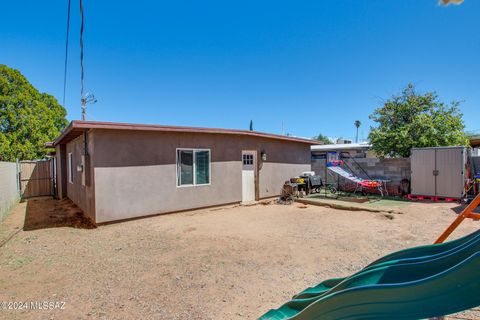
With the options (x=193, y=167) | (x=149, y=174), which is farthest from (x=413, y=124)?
(x=149, y=174)

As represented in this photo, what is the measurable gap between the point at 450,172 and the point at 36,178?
18.0 meters

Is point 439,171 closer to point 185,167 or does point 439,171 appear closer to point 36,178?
point 185,167

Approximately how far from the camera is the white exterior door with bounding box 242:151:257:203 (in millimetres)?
10000

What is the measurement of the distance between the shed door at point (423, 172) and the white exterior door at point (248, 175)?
629cm

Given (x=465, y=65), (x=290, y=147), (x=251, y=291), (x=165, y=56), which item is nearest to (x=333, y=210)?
(x=290, y=147)

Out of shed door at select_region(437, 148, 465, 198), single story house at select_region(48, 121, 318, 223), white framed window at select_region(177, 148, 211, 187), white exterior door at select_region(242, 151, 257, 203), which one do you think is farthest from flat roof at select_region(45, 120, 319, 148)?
shed door at select_region(437, 148, 465, 198)

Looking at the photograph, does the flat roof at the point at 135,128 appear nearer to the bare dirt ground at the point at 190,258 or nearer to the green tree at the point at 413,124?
the bare dirt ground at the point at 190,258

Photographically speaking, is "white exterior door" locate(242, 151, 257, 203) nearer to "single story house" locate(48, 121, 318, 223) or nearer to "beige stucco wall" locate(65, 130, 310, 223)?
"single story house" locate(48, 121, 318, 223)

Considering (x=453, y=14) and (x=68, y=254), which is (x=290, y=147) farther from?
(x=68, y=254)

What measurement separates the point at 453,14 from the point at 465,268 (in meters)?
10.4

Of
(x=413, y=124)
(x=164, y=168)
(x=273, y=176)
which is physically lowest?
(x=273, y=176)

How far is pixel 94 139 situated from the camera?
654cm

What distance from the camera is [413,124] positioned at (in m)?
12.0

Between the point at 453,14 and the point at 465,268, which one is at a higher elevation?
the point at 453,14
